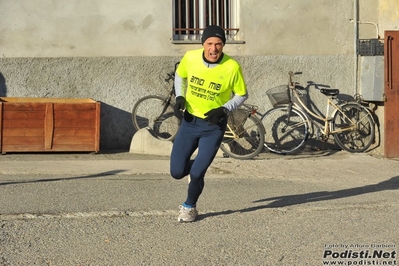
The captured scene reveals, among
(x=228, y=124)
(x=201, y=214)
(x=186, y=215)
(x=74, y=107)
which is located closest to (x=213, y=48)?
(x=186, y=215)

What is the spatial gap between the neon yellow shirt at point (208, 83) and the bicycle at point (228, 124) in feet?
13.0

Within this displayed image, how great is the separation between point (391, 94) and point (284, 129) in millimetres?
1836

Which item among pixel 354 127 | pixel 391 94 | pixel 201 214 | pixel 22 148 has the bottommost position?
pixel 201 214

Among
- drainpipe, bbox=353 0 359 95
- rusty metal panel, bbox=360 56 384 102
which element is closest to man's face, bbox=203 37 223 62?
rusty metal panel, bbox=360 56 384 102

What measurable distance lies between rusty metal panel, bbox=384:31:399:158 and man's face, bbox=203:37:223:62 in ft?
19.2

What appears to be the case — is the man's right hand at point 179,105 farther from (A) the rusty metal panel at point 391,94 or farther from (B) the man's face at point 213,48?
(A) the rusty metal panel at point 391,94

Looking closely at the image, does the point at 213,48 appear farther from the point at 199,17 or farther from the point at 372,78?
the point at 372,78

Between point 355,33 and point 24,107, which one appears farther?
point 355,33

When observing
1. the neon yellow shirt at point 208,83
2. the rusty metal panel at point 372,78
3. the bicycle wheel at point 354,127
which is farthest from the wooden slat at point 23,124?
the rusty metal panel at point 372,78

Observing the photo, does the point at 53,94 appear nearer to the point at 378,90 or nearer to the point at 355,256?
the point at 378,90

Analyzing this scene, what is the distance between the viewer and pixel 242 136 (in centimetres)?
1156

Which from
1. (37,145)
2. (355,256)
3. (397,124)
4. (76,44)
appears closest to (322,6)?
(397,124)

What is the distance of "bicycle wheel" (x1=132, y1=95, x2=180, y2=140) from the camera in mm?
12328

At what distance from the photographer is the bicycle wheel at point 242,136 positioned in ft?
37.6
